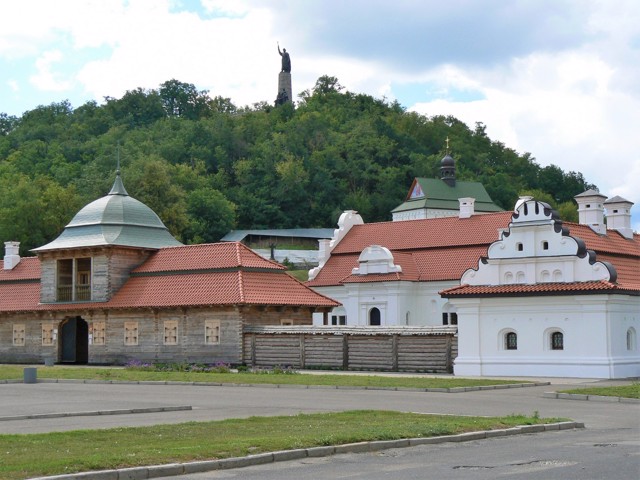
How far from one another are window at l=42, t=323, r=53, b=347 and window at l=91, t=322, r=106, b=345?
3.67 meters

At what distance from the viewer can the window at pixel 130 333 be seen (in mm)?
50750

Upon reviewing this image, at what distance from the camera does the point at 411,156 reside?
142500 mm

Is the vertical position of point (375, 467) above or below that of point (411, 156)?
below

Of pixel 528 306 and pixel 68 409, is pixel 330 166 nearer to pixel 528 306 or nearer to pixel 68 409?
pixel 528 306

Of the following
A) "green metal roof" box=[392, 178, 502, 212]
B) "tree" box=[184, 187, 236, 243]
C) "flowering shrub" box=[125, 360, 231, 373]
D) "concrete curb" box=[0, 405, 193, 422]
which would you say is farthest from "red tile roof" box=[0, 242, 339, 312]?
"green metal roof" box=[392, 178, 502, 212]

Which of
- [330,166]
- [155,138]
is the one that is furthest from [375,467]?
[155,138]

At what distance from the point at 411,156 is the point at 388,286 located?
8060 cm

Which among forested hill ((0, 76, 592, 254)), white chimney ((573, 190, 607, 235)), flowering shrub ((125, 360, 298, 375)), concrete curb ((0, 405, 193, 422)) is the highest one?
forested hill ((0, 76, 592, 254))

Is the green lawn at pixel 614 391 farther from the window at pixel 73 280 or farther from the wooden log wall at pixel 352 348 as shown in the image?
the window at pixel 73 280

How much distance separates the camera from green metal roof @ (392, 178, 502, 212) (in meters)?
115

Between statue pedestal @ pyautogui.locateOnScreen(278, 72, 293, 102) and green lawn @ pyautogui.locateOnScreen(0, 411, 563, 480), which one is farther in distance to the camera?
statue pedestal @ pyautogui.locateOnScreen(278, 72, 293, 102)

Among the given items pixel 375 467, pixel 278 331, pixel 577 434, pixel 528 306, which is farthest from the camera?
pixel 278 331

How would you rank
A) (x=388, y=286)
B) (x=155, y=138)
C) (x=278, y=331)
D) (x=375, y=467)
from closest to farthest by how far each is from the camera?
(x=375, y=467)
(x=278, y=331)
(x=388, y=286)
(x=155, y=138)

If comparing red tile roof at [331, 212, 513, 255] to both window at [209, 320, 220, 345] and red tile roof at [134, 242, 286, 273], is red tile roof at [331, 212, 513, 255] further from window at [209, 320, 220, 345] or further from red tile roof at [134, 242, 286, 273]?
window at [209, 320, 220, 345]
